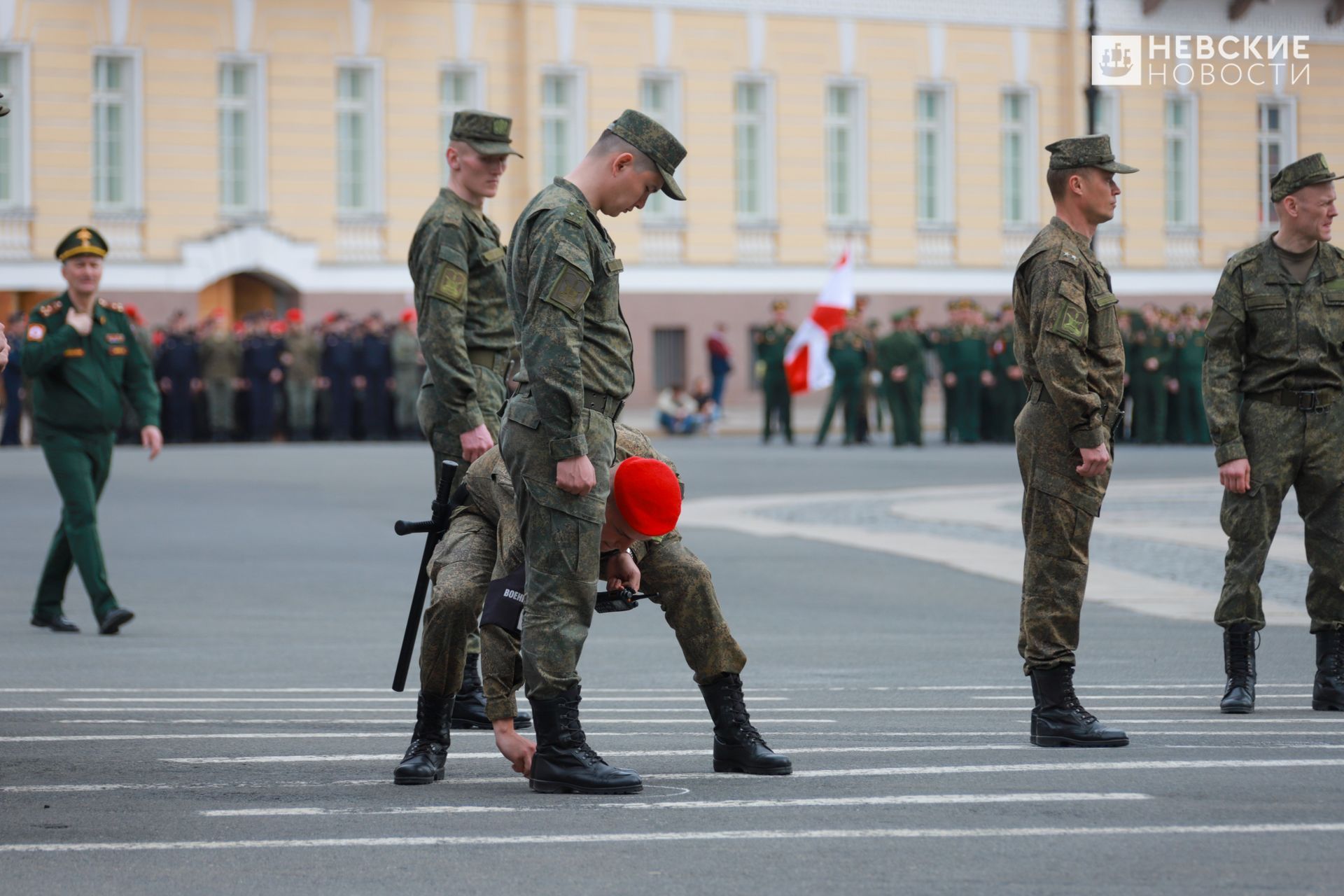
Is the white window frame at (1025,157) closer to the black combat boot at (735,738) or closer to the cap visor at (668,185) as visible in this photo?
the black combat boot at (735,738)

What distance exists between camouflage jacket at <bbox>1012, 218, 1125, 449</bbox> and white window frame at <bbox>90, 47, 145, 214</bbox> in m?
34.9

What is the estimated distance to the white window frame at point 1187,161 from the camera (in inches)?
2005

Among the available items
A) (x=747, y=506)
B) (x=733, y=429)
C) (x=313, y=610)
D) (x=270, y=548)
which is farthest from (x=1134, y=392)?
(x=313, y=610)

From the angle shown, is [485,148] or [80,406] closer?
[485,148]

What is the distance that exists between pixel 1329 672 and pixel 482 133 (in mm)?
3839

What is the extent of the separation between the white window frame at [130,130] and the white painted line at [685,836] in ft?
119

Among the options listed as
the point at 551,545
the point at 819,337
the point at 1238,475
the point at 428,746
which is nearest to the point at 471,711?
the point at 428,746

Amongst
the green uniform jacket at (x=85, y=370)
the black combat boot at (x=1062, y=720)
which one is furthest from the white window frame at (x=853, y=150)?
the black combat boot at (x=1062, y=720)

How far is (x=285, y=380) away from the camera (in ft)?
115

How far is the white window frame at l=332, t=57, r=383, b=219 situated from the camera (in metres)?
43.5

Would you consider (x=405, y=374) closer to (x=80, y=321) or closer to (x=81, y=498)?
(x=80, y=321)

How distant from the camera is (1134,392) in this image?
3578 centimetres

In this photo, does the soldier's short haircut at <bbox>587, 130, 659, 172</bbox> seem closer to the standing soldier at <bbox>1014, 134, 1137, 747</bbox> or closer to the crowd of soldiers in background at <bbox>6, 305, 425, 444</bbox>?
the standing soldier at <bbox>1014, 134, 1137, 747</bbox>

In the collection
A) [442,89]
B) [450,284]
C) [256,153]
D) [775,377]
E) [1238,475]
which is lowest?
[1238,475]
